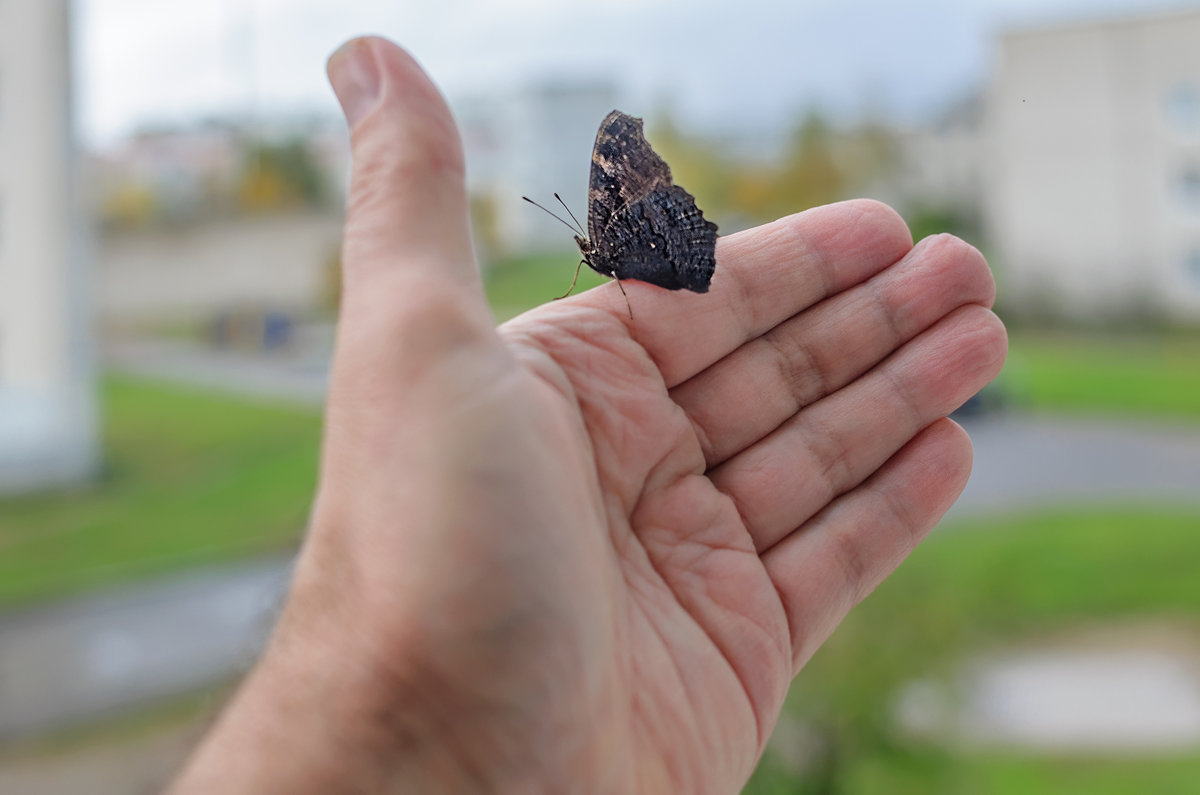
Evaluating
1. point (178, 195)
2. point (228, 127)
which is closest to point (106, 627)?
point (178, 195)

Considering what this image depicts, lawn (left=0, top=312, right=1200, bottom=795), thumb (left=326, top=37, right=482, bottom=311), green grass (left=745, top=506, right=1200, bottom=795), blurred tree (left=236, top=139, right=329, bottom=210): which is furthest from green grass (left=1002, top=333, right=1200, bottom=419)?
blurred tree (left=236, top=139, right=329, bottom=210)

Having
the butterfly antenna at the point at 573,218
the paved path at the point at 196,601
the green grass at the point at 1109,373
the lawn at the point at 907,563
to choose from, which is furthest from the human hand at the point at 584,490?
the paved path at the point at 196,601

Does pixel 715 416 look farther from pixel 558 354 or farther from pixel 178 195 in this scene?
pixel 178 195

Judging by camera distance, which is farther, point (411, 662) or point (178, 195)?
point (178, 195)

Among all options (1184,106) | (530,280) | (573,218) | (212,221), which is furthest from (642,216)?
(212,221)

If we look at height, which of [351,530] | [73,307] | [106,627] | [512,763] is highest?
[351,530]

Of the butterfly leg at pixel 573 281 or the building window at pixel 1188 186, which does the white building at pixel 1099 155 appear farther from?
the butterfly leg at pixel 573 281
